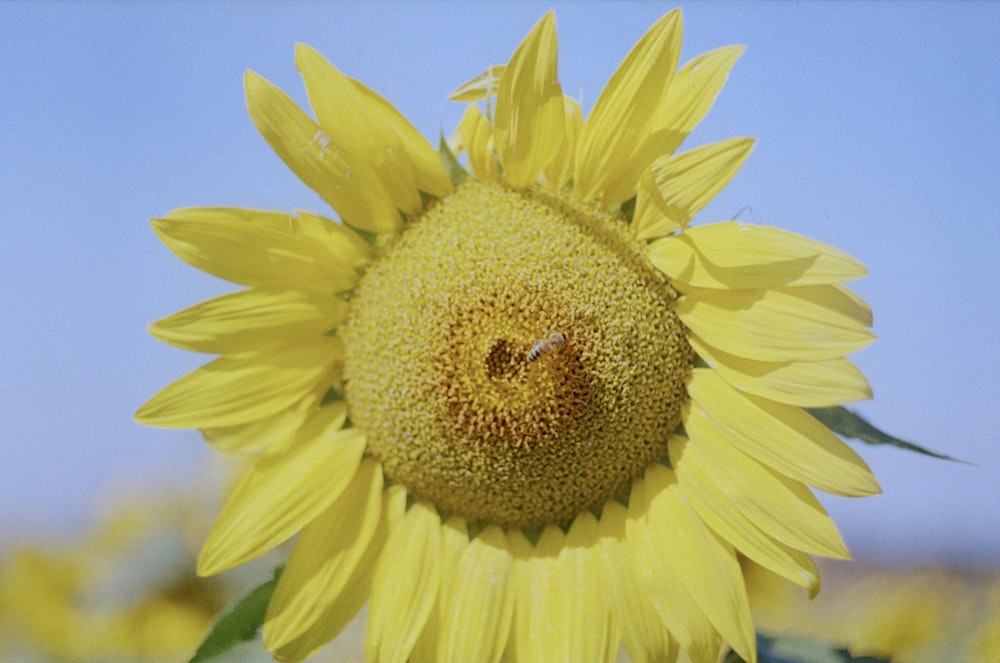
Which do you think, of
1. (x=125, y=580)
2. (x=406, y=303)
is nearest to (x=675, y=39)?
(x=406, y=303)

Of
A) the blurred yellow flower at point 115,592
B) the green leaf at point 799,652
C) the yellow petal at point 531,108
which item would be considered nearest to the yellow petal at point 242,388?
the yellow petal at point 531,108

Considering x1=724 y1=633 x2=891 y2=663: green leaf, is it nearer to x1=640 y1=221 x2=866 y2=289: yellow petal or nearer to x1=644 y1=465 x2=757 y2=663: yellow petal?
x1=644 y1=465 x2=757 y2=663: yellow petal

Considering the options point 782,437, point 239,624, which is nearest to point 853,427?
point 782,437

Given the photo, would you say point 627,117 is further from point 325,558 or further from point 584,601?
point 325,558

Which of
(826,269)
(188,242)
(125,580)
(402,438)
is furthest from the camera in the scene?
(125,580)

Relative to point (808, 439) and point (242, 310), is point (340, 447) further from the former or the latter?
point (808, 439)

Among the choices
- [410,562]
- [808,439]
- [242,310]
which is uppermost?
[242,310]
